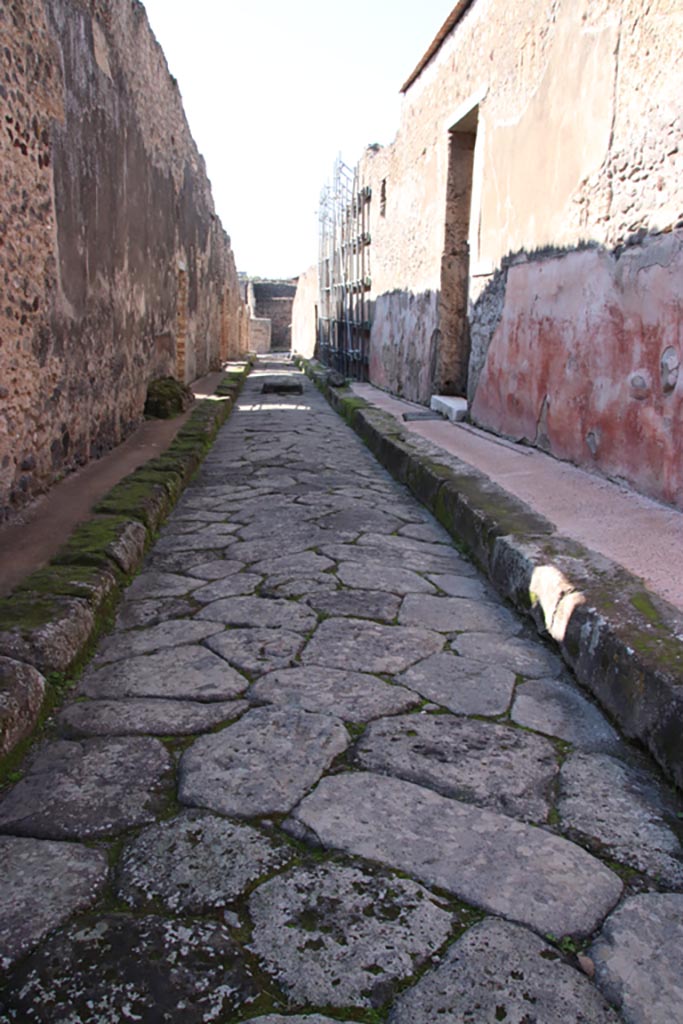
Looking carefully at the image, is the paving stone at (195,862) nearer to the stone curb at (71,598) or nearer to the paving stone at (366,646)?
the stone curb at (71,598)

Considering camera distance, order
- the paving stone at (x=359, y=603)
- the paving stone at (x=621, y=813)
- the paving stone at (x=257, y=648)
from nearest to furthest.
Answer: the paving stone at (x=621, y=813) < the paving stone at (x=257, y=648) < the paving stone at (x=359, y=603)

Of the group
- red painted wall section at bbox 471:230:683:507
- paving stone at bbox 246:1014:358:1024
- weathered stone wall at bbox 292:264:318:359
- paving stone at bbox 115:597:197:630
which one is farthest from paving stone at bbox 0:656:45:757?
weathered stone wall at bbox 292:264:318:359

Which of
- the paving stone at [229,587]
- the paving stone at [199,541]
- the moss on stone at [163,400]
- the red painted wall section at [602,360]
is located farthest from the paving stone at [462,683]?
the moss on stone at [163,400]

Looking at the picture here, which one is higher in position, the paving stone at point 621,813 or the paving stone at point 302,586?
the paving stone at point 302,586

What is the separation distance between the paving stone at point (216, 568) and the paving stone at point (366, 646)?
671 millimetres

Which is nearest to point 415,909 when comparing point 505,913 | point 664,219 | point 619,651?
point 505,913

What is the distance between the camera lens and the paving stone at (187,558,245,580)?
3.17 metres

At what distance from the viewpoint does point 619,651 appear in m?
2.03

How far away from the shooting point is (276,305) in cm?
3366

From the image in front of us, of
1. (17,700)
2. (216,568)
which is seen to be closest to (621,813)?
(17,700)

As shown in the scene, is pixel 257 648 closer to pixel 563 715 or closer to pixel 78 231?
pixel 563 715

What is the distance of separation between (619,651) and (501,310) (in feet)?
14.4

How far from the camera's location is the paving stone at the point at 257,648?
2.33 m

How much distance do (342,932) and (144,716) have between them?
2.98 feet
